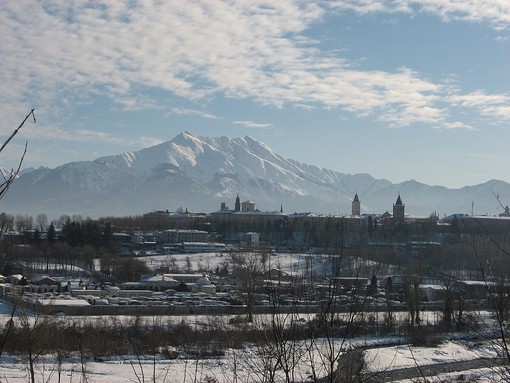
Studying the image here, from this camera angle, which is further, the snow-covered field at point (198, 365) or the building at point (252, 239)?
the building at point (252, 239)

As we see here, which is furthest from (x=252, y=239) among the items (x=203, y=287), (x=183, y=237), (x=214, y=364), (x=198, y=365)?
(x=214, y=364)

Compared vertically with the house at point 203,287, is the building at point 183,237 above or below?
above

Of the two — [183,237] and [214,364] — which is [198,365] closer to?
[214,364]

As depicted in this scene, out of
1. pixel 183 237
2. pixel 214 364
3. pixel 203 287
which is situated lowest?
pixel 214 364

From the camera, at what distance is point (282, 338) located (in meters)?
4.13

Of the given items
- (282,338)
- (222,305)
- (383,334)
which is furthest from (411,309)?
(282,338)

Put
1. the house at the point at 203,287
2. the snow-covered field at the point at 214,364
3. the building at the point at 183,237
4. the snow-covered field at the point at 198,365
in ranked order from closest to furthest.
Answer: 1. the snow-covered field at the point at 214,364
2. the snow-covered field at the point at 198,365
3. the house at the point at 203,287
4. the building at the point at 183,237

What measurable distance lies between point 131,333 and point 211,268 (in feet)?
80.6

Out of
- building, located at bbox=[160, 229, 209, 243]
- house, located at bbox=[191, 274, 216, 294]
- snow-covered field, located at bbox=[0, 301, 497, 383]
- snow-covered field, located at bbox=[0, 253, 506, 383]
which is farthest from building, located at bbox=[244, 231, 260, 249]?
snow-covered field, located at bbox=[0, 301, 497, 383]

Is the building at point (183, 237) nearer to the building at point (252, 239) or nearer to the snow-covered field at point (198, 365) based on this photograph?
the building at point (252, 239)

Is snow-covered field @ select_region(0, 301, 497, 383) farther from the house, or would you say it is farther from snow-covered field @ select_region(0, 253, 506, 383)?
the house

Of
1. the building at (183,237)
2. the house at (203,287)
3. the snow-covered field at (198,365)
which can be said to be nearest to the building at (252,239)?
the building at (183,237)

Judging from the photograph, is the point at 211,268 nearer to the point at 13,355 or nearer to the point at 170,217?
the point at 13,355

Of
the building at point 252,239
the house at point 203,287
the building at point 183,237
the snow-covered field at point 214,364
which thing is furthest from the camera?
the building at point 183,237
